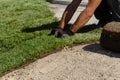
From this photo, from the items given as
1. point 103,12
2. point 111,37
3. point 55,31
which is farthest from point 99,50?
point 103,12

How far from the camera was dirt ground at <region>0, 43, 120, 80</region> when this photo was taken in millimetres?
5512

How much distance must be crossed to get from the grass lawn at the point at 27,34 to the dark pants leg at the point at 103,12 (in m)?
0.24

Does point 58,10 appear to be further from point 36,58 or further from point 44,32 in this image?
point 36,58

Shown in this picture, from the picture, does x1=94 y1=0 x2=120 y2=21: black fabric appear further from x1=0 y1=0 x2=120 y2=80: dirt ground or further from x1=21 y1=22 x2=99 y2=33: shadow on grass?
x1=0 y1=0 x2=120 y2=80: dirt ground

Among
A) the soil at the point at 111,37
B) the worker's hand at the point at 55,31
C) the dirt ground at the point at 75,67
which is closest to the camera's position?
the dirt ground at the point at 75,67

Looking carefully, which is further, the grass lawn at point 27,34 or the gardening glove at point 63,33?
the gardening glove at point 63,33

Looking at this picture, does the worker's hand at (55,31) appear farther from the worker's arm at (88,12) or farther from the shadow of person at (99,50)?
the shadow of person at (99,50)

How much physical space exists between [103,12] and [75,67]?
241 centimetres

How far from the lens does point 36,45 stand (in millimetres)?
6773

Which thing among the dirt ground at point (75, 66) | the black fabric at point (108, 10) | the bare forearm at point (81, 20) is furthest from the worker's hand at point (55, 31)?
the black fabric at point (108, 10)

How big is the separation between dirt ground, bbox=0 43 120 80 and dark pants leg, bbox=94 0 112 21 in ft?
5.01

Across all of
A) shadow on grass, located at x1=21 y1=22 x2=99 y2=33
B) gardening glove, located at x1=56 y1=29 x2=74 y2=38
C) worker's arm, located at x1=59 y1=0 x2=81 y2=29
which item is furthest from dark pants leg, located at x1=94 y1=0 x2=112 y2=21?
gardening glove, located at x1=56 y1=29 x2=74 y2=38

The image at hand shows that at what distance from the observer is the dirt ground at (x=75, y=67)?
5.51 m

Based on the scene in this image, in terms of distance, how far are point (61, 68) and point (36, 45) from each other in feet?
3.58
